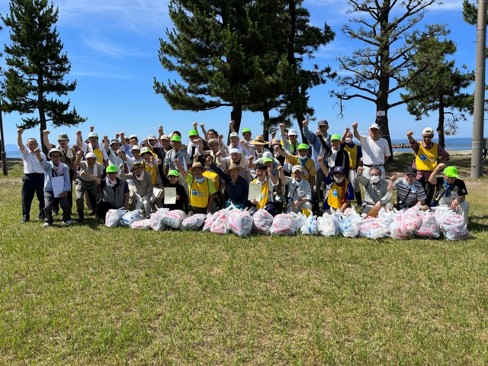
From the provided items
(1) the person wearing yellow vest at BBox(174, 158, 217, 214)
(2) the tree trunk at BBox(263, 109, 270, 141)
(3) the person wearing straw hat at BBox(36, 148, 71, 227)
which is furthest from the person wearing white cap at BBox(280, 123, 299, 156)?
(2) the tree trunk at BBox(263, 109, 270, 141)

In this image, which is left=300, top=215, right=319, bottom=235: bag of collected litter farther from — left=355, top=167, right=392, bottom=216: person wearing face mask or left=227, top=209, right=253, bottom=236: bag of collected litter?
left=355, top=167, right=392, bottom=216: person wearing face mask

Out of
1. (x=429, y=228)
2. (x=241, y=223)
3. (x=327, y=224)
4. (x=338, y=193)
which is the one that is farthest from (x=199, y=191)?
(x=429, y=228)

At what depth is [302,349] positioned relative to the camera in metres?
3.21

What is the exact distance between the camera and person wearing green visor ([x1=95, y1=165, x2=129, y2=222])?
801cm

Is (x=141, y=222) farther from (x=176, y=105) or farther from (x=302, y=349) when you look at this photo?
(x=176, y=105)

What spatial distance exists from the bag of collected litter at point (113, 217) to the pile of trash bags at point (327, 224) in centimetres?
48

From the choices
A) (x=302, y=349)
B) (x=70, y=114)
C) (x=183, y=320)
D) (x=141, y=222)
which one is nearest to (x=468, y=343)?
(x=302, y=349)

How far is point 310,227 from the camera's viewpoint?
6.59 metres

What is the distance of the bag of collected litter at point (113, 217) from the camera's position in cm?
744

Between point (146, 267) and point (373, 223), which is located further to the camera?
point (373, 223)

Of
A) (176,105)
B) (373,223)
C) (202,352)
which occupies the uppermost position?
(176,105)

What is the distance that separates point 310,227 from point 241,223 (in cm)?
117

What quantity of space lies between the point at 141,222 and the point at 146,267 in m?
2.23

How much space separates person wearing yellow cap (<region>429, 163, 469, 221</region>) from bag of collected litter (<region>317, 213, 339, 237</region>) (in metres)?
2.04
